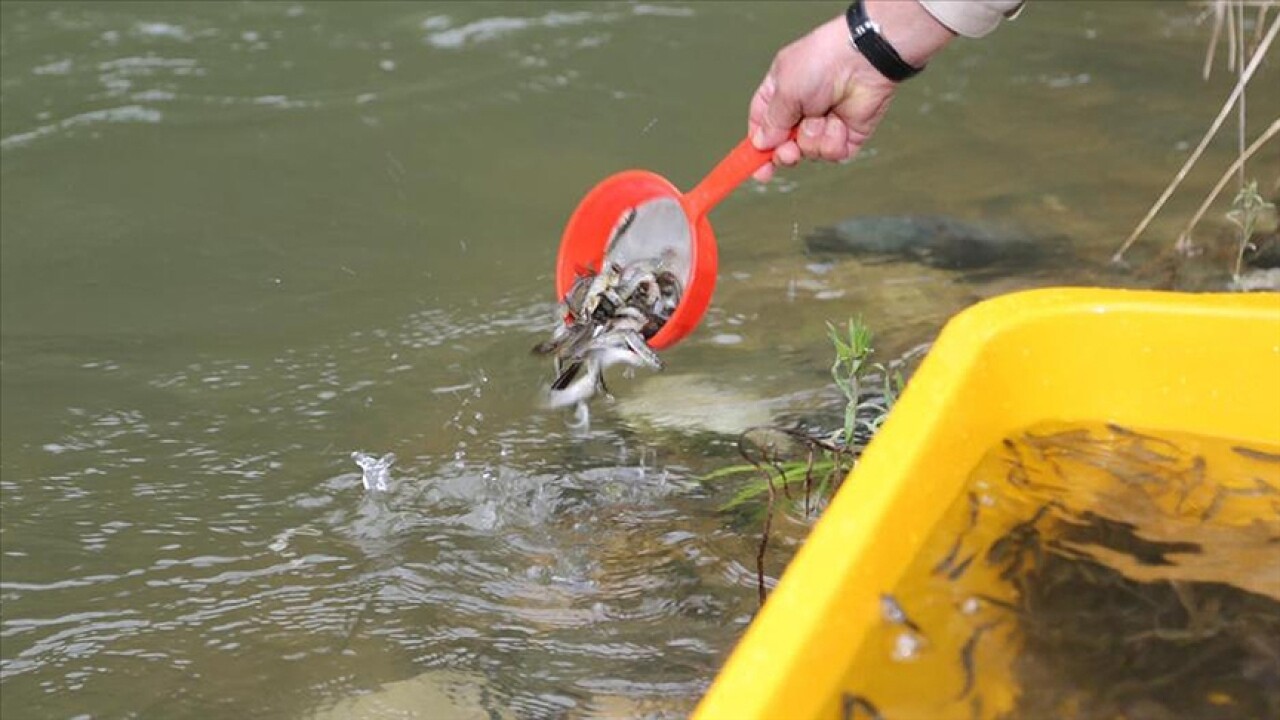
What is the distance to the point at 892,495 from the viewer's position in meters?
1.78

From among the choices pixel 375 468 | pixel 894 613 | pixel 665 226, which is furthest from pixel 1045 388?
pixel 375 468

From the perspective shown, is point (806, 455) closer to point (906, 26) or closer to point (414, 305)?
point (906, 26)

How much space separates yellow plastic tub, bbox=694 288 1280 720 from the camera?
179 centimetres

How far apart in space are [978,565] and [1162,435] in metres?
0.40

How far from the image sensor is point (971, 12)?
233 cm

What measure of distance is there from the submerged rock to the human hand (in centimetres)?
163

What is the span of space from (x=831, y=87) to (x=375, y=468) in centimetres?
127

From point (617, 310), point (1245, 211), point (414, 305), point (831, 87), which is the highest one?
point (831, 87)

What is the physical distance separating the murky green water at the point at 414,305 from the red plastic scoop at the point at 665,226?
16.5 inches

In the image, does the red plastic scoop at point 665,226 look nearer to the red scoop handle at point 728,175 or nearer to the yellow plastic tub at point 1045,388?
the red scoop handle at point 728,175

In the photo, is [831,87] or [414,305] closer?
[831,87]

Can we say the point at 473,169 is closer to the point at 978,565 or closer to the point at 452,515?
the point at 452,515

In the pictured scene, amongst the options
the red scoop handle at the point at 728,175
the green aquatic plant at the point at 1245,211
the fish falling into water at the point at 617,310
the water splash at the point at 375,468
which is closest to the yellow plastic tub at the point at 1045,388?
the red scoop handle at the point at 728,175

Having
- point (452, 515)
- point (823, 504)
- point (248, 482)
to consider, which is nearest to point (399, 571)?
point (452, 515)
